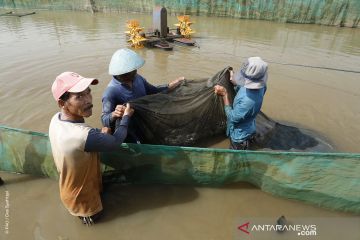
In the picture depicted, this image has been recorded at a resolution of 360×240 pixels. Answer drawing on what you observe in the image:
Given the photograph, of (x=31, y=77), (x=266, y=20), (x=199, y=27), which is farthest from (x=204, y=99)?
(x=266, y=20)

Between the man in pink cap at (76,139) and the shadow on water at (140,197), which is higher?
the man in pink cap at (76,139)

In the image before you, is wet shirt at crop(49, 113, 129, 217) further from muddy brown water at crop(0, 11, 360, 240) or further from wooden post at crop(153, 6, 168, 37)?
wooden post at crop(153, 6, 168, 37)

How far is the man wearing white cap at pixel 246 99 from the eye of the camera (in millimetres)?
2931

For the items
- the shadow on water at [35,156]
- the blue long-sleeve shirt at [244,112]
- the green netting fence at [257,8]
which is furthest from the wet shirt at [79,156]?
the green netting fence at [257,8]

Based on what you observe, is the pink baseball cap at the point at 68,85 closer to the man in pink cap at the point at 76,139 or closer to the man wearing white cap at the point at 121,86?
the man in pink cap at the point at 76,139

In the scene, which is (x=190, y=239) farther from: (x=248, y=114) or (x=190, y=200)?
(x=248, y=114)

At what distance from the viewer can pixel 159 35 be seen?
9.95 metres

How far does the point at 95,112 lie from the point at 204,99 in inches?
109

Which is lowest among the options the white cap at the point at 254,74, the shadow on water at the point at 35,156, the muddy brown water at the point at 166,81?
the muddy brown water at the point at 166,81

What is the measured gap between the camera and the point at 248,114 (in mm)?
3186

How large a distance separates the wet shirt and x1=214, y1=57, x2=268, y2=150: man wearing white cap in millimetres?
1339

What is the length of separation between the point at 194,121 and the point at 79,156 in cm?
179

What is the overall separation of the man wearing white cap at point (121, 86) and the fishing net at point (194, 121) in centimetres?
20

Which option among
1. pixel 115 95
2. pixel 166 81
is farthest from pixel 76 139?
pixel 166 81
